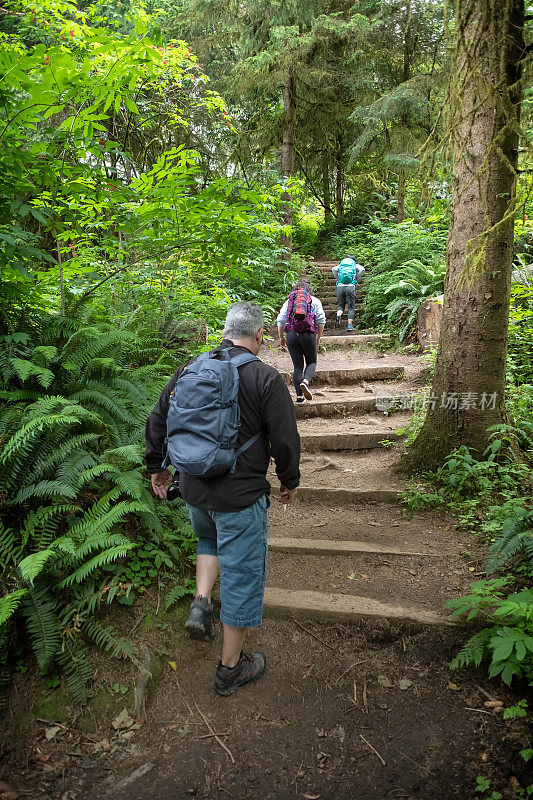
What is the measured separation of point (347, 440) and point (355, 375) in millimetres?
2616

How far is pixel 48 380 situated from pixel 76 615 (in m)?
1.65

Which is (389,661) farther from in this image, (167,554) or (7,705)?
(7,705)

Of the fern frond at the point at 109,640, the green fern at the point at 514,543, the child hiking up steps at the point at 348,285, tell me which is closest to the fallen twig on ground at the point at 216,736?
the fern frond at the point at 109,640

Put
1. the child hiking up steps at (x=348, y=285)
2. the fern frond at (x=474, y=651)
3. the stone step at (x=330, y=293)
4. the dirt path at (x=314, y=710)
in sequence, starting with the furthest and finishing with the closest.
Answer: the stone step at (x=330, y=293), the child hiking up steps at (x=348, y=285), the fern frond at (x=474, y=651), the dirt path at (x=314, y=710)

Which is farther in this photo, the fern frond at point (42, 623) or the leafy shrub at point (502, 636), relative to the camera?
the fern frond at point (42, 623)

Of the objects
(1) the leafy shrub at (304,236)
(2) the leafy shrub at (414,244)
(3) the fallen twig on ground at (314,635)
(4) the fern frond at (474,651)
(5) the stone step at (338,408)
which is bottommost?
(3) the fallen twig on ground at (314,635)

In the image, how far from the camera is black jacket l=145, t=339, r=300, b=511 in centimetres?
258

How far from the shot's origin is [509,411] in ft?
16.7

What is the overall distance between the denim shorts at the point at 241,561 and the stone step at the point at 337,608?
74cm

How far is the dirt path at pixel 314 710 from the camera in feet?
7.68

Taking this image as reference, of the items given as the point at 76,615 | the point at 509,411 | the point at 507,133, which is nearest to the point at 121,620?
the point at 76,615

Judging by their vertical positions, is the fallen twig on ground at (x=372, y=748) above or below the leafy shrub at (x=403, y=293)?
below

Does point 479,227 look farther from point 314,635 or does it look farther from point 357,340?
point 357,340

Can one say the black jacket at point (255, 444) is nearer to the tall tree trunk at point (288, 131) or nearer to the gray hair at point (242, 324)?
the gray hair at point (242, 324)
